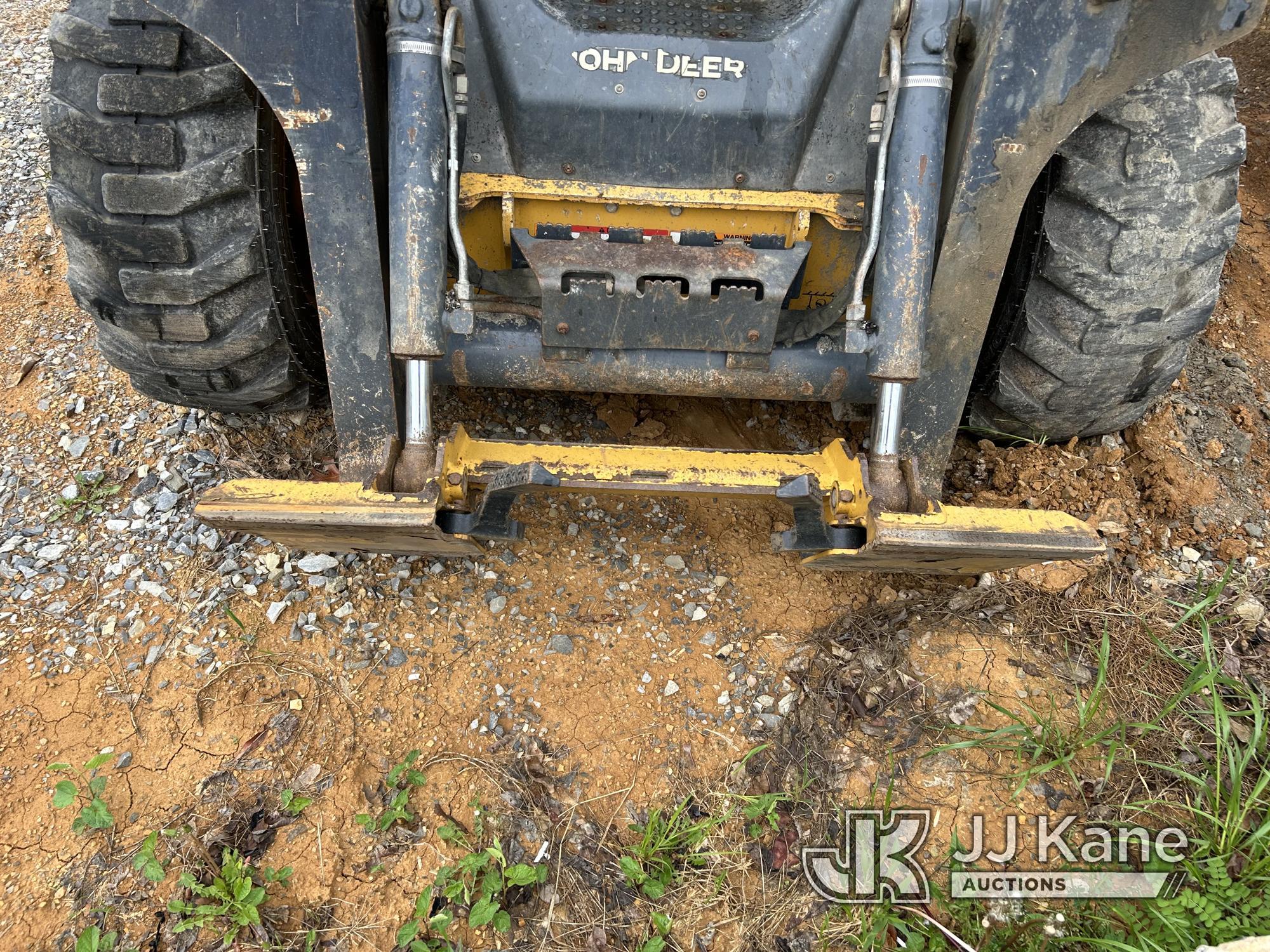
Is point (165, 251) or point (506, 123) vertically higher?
point (506, 123)

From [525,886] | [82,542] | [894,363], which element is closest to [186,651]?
[82,542]

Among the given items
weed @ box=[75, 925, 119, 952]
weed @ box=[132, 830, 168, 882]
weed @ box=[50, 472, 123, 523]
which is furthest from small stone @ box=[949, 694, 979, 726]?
weed @ box=[50, 472, 123, 523]

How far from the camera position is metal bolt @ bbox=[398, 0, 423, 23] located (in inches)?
84.6

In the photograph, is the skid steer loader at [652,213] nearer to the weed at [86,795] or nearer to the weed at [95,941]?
the weed at [86,795]

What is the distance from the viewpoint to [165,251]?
8.04 ft

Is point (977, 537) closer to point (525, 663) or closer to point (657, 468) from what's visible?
point (657, 468)

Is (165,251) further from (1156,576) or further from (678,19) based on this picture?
(1156,576)

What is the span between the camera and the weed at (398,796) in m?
2.38

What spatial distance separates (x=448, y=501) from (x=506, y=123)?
1056mm

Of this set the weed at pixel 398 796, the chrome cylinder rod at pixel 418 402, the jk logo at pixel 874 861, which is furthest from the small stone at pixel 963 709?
the chrome cylinder rod at pixel 418 402

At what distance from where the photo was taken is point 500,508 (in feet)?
7.91

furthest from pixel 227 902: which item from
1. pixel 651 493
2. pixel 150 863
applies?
pixel 651 493

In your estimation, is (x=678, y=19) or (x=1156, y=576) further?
(x=1156, y=576)

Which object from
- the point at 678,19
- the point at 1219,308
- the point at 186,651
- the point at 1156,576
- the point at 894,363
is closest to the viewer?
the point at 894,363
